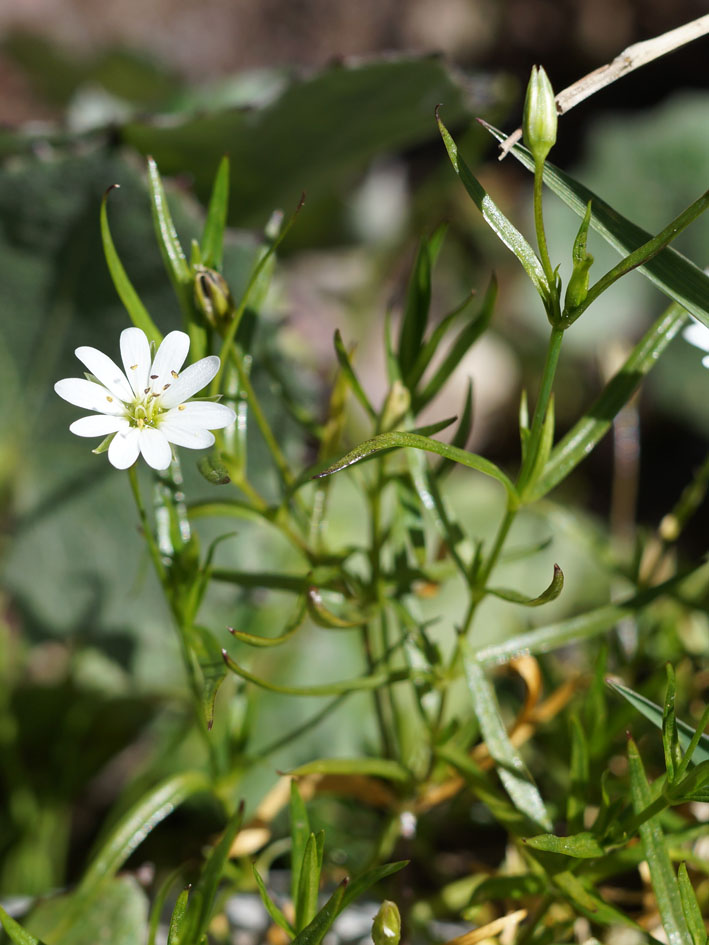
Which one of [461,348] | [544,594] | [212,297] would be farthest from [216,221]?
[544,594]

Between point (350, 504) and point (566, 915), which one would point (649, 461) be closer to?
point (350, 504)

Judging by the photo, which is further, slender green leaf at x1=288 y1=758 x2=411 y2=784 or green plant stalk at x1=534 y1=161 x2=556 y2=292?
slender green leaf at x1=288 y1=758 x2=411 y2=784

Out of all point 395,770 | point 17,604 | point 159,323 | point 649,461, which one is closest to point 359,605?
point 395,770

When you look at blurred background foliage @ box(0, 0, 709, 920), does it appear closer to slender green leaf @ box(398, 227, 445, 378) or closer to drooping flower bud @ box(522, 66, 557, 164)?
slender green leaf @ box(398, 227, 445, 378)

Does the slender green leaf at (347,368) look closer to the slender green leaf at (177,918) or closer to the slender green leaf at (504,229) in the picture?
the slender green leaf at (504,229)

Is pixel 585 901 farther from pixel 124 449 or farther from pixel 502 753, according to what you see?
pixel 124 449

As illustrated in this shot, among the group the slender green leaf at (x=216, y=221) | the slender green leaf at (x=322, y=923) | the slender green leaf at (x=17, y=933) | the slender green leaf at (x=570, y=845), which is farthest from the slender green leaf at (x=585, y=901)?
the slender green leaf at (x=216, y=221)

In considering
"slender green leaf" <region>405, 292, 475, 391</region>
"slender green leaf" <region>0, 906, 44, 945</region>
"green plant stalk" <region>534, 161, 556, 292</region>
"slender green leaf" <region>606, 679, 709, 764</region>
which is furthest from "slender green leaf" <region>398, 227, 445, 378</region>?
"slender green leaf" <region>0, 906, 44, 945</region>
